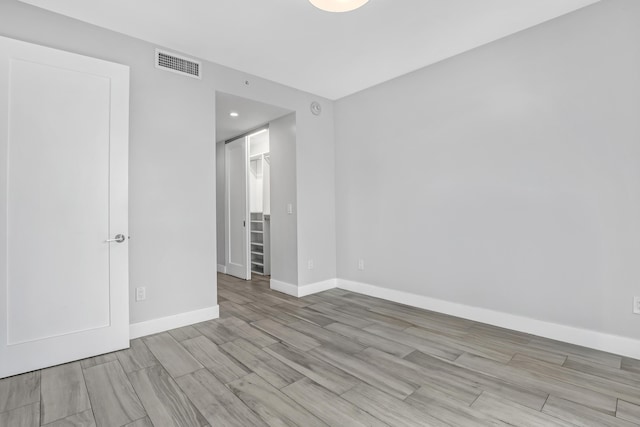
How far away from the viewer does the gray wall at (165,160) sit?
2.59 m

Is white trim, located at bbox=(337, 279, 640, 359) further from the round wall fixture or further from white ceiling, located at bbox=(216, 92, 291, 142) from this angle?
white ceiling, located at bbox=(216, 92, 291, 142)

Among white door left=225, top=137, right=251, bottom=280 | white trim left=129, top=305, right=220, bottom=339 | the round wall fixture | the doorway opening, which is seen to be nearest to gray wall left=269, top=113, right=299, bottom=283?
the doorway opening

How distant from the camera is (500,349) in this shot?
2475 millimetres

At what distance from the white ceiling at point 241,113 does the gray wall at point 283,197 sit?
8.1 inches

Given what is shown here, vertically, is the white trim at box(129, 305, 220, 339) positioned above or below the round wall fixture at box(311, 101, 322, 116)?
below

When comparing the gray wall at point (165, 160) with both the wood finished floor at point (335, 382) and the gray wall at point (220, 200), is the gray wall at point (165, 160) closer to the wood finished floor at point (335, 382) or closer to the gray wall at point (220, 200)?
the wood finished floor at point (335, 382)

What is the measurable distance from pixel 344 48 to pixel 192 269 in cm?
264

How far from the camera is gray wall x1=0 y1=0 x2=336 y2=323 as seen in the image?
2.59 m

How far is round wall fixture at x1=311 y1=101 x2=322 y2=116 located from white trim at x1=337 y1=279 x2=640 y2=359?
2449mm

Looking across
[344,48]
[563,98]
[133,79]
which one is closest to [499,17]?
[563,98]

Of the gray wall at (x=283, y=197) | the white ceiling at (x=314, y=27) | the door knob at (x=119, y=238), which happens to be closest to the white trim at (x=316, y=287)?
the gray wall at (x=283, y=197)

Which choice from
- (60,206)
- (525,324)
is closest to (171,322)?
(60,206)

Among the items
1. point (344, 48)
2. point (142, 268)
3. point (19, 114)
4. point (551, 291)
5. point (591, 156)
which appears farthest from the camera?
point (344, 48)

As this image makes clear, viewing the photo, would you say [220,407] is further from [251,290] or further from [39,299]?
[251,290]
